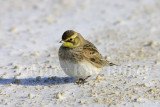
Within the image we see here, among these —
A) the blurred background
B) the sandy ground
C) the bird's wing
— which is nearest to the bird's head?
the bird's wing

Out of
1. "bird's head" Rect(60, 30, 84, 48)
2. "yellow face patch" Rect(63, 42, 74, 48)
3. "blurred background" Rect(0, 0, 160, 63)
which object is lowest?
"yellow face patch" Rect(63, 42, 74, 48)

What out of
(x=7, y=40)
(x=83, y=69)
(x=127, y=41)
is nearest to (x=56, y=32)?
(x=7, y=40)

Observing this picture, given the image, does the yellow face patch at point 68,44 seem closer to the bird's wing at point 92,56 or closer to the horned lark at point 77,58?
the horned lark at point 77,58

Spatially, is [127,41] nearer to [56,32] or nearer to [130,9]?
[56,32]

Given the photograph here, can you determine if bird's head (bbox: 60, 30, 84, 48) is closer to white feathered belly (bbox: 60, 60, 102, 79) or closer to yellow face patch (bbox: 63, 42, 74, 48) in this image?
yellow face patch (bbox: 63, 42, 74, 48)

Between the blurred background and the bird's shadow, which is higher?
the blurred background

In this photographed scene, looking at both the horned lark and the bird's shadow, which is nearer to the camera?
the horned lark

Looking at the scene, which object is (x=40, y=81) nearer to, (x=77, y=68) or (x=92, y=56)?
(x=77, y=68)
